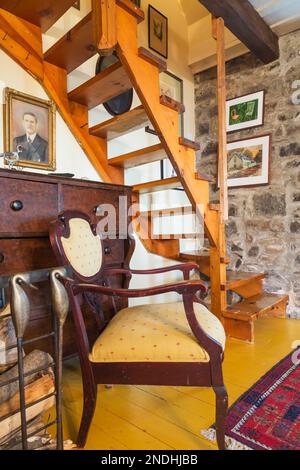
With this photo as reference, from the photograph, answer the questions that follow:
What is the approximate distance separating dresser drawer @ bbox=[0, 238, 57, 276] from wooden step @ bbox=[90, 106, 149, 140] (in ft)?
2.97

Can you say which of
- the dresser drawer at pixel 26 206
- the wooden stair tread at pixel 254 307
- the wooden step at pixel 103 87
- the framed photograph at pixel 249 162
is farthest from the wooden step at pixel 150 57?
the wooden stair tread at pixel 254 307

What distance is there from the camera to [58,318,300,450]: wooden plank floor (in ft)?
3.84

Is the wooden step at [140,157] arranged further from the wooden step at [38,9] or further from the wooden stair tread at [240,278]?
the wooden stair tread at [240,278]

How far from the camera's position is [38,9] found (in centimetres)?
175

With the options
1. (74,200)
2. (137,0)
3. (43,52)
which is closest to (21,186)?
(74,200)

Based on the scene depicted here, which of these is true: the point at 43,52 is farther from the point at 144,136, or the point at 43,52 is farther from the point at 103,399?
the point at 103,399

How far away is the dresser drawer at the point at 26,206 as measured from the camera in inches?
53.3

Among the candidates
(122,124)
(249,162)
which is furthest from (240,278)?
(122,124)

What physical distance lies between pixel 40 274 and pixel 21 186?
2.23 feet

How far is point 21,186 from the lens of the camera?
140 centimetres

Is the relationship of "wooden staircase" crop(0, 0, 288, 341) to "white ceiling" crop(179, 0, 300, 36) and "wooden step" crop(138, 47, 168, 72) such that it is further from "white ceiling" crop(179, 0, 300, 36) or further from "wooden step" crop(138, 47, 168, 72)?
"white ceiling" crop(179, 0, 300, 36)

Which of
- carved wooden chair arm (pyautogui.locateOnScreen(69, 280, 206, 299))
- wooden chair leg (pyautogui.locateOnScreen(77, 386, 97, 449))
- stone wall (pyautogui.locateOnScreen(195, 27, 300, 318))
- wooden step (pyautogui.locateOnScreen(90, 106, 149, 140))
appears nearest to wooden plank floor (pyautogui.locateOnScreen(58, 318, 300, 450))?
wooden chair leg (pyautogui.locateOnScreen(77, 386, 97, 449))

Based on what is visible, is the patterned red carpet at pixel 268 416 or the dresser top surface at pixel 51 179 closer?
the patterned red carpet at pixel 268 416

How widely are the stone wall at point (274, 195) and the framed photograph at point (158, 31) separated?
0.75 meters
